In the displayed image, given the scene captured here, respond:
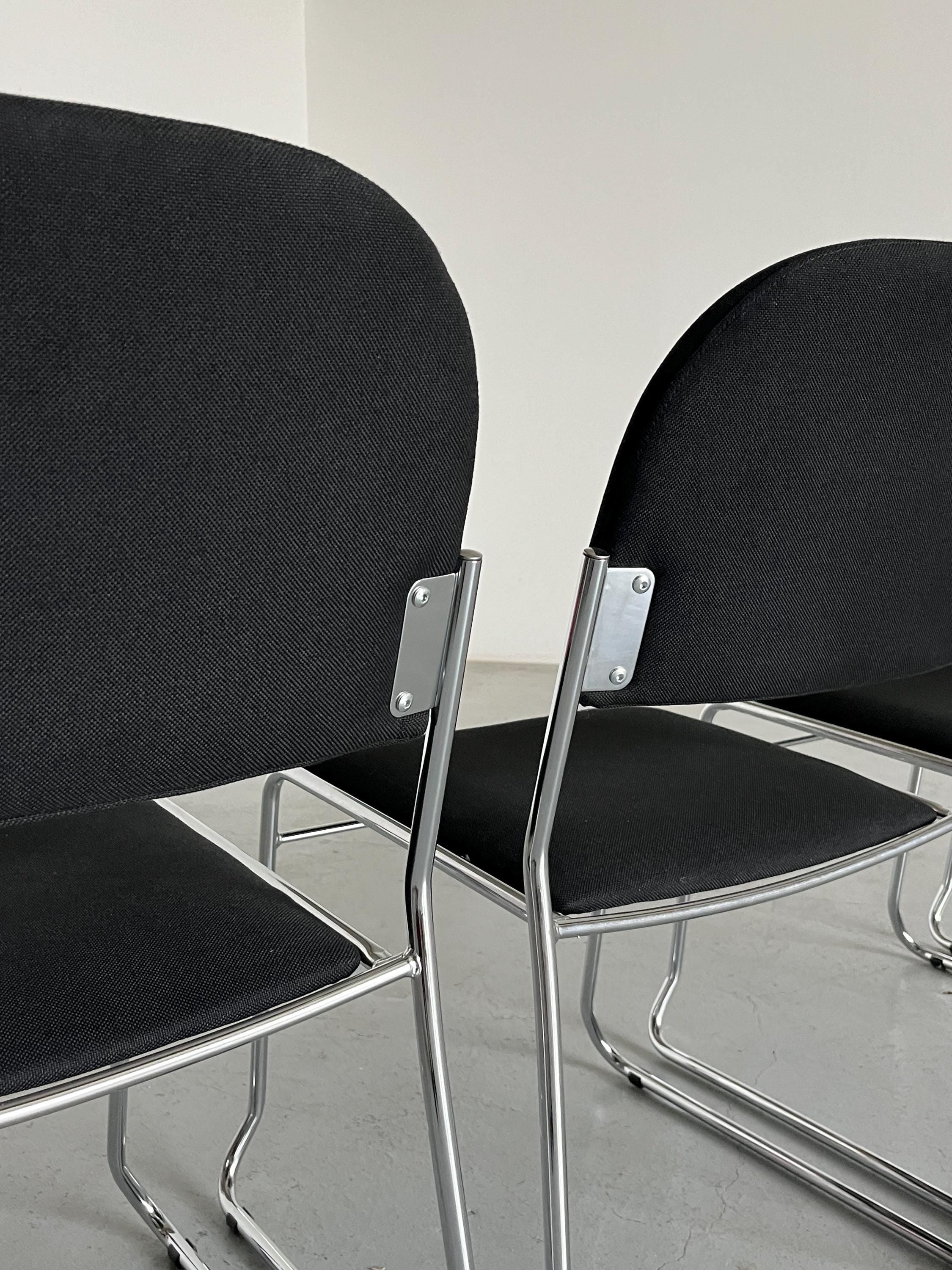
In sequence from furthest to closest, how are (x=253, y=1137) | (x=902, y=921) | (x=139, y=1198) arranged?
(x=902, y=921)
(x=253, y=1137)
(x=139, y=1198)

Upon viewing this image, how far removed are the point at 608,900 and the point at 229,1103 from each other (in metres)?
0.72

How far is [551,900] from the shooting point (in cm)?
93

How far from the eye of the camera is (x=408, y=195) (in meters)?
3.55

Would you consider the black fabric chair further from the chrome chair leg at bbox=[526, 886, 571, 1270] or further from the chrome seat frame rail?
the chrome seat frame rail

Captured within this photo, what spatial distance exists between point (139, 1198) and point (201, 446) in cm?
92

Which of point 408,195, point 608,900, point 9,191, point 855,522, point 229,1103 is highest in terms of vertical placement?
point 408,195

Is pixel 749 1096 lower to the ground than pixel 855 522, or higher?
lower

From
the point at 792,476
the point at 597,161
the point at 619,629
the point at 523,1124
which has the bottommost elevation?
the point at 523,1124

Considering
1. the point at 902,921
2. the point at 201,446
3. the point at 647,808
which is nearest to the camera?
the point at 201,446

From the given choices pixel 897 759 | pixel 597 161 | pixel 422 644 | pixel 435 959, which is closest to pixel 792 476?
pixel 422 644

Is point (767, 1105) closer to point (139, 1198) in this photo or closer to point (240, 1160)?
point (240, 1160)

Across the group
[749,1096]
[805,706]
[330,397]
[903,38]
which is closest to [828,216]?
[903,38]

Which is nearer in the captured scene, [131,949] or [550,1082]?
[131,949]

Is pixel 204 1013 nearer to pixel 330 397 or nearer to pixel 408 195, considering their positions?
pixel 330 397
